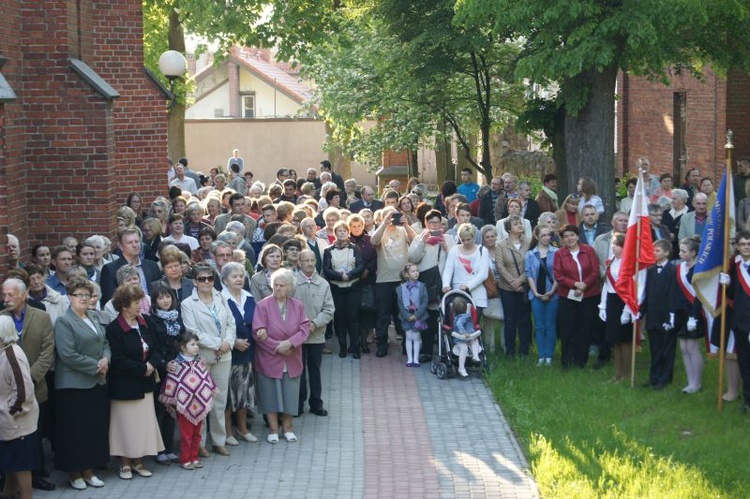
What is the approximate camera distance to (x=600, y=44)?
1806 cm

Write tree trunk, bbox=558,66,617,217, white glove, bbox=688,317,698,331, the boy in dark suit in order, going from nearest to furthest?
white glove, bbox=688,317,698,331 < the boy in dark suit < tree trunk, bbox=558,66,617,217

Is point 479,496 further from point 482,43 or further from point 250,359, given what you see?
point 482,43

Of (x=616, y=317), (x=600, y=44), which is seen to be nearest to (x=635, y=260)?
(x=616, y=317)

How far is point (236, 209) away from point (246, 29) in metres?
9.84

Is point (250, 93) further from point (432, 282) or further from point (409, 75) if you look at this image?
point (432, 282)

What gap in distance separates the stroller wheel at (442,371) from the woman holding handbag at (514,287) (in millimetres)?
1089

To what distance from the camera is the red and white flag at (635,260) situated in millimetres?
14016

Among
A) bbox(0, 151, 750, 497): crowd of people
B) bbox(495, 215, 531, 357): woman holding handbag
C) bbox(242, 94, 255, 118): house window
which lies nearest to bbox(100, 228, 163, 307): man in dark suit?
bbox(0, 151, 750, 497): crowd of people

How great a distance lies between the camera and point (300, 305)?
12617 mm

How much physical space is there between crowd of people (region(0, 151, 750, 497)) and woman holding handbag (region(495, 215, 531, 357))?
0.02 metres

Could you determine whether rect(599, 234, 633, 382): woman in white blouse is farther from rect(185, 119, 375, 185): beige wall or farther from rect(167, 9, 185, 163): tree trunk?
rect(185, 119, 375, 185): beige wall

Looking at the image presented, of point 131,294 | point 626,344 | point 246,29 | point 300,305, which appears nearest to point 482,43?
point 246,29

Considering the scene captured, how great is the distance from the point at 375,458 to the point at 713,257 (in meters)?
4.00

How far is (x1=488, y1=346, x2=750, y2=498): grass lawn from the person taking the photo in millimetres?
10711
